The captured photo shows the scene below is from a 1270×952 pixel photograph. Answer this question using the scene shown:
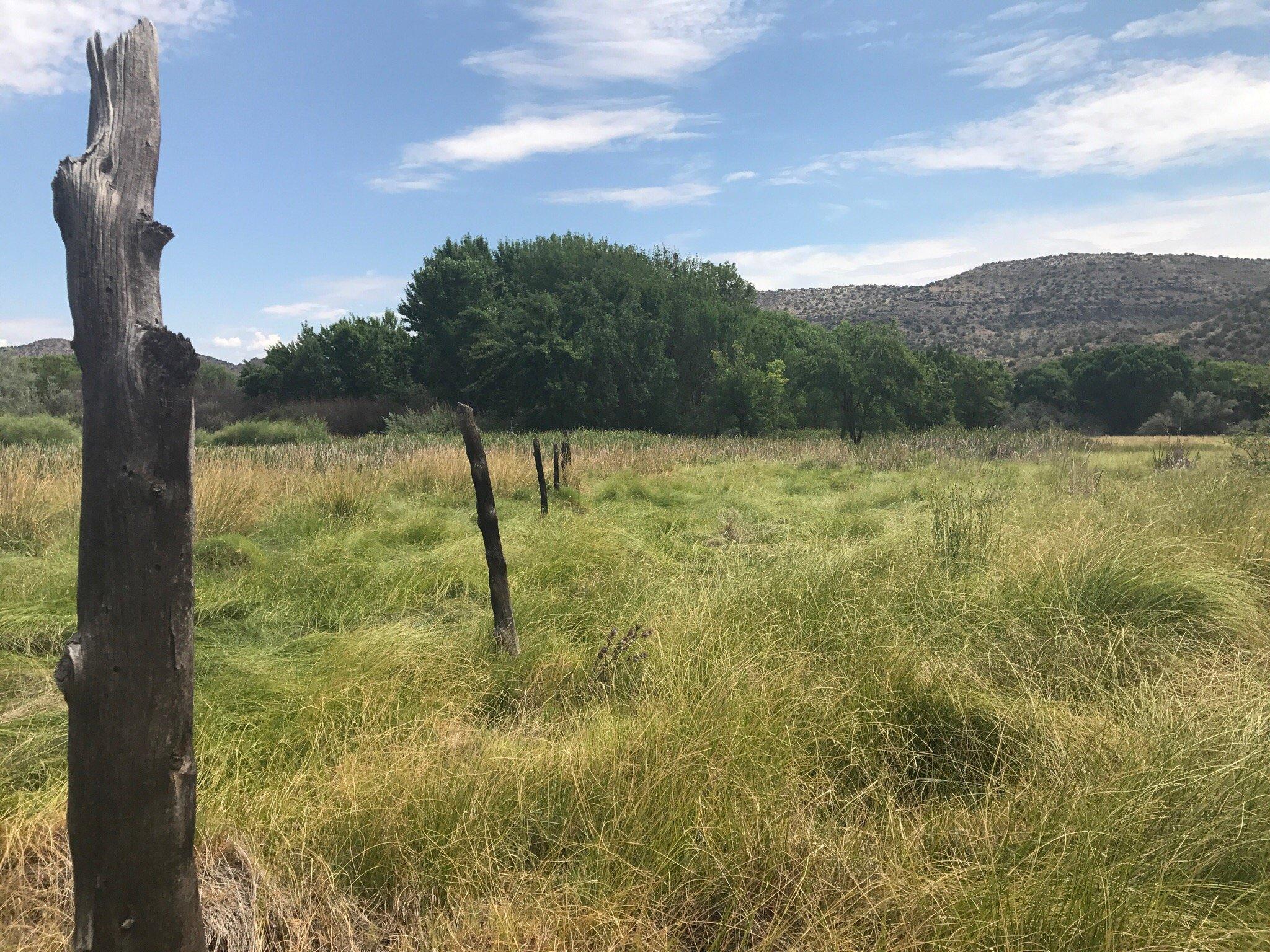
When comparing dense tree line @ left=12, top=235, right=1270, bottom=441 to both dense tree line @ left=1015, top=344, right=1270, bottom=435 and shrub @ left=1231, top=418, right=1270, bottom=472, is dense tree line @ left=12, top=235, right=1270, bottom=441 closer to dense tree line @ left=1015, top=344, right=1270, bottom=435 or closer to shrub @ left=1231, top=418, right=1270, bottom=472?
dense tree line @ left=1015, top=344, right=1270, bottom=435

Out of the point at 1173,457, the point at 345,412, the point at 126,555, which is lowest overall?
the point at 1173,457

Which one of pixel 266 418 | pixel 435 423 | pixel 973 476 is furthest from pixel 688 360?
pixel 973 476

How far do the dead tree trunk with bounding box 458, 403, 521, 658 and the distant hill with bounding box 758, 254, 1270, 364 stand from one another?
175 ft

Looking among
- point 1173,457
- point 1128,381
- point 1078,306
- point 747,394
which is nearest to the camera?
point 1173,457

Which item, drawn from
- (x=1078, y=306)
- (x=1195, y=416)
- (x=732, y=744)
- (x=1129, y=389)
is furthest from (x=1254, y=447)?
(x=1078, y=306)

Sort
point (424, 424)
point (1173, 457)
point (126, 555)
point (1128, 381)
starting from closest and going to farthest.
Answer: point (126, 555), point (1173, 457), point (424, 424), point (1128, 381)

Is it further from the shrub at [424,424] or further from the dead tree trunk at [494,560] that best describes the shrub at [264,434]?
the dead tree trunk at [494,560]

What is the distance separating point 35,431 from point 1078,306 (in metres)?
74.2

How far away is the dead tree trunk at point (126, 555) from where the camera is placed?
156 centimetres

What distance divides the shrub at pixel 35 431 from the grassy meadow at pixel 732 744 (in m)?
17.0

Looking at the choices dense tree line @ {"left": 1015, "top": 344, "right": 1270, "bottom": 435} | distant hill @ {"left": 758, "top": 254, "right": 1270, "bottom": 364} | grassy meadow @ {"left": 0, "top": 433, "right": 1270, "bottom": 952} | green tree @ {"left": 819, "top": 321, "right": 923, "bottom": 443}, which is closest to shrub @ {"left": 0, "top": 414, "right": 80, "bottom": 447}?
grassy meadow @ {"left": 0, "top": 433, "right": 1270, "bottom": 952}

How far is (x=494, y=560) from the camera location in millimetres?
4410

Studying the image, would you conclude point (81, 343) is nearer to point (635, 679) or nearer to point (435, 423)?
point (635, 679)

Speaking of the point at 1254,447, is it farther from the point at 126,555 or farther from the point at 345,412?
the point at 345,412
